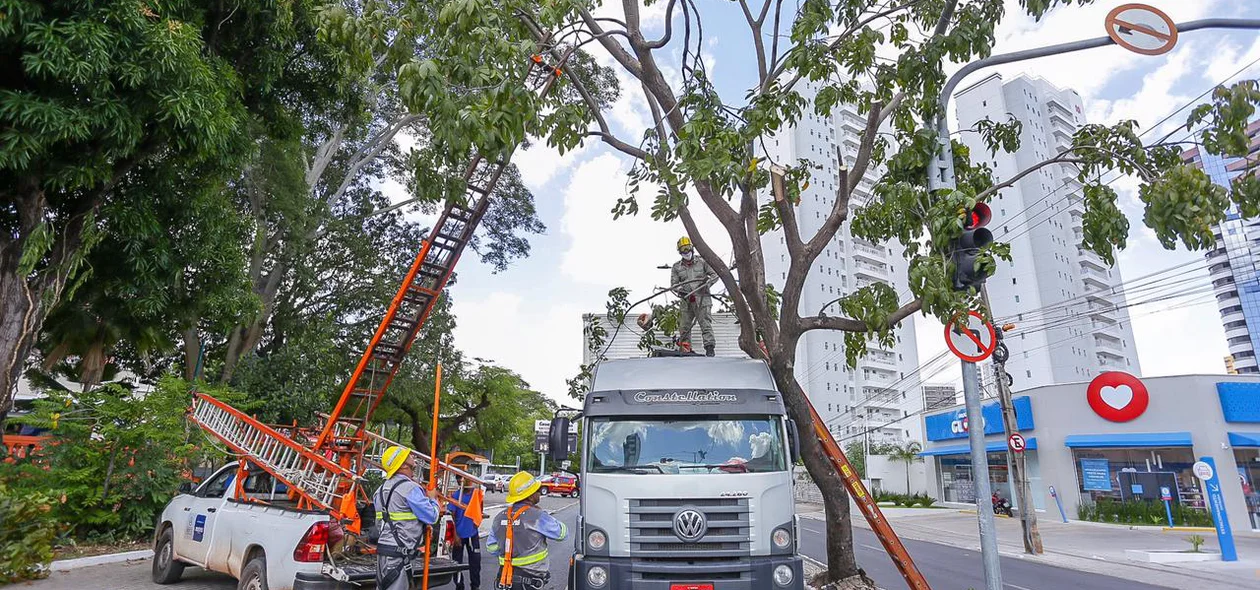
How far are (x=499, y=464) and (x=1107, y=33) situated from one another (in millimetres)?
68100

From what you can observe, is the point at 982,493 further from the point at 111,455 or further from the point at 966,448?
the point at 966,448

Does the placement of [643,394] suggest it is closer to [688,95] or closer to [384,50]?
[688,95]

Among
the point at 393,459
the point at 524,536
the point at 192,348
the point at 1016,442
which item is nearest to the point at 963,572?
the point at 1016,442

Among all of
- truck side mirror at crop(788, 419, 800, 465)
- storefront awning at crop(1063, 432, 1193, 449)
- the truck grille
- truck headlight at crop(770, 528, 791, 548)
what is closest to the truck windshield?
truck side mirror at crop(788, 419, 800, 465)

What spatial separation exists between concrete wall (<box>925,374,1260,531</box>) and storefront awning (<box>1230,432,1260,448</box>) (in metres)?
0.20

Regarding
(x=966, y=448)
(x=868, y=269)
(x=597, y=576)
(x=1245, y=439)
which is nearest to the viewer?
(x=597, y=576)

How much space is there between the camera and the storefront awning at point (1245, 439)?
79.8ft

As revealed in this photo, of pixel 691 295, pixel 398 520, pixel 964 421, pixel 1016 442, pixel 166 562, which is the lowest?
pixel 166 562

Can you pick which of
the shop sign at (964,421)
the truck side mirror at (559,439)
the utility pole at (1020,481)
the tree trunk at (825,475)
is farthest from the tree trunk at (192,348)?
the shop sign at (964,421)

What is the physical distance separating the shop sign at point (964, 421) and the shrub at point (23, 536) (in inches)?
1159

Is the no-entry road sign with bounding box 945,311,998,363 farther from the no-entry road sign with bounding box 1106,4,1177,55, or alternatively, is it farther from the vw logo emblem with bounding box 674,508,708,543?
the no-entry road sign with bounding box 1106,4,1177,55

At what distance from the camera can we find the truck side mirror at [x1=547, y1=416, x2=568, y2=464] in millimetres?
7219

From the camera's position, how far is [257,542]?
7.05 metres

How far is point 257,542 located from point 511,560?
280cm
